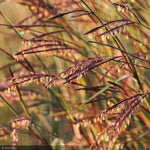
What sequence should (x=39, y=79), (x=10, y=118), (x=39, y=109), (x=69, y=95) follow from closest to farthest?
(x=39, y=79), (x=10, y=118), (x=69, y=95), (x=39, y=109)

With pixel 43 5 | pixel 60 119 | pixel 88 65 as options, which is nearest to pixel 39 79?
pixel 88 65

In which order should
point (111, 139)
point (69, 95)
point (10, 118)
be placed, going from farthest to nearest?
point (69, 95), point (10, 118), point (111, 139)

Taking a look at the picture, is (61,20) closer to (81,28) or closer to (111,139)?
(81,28)

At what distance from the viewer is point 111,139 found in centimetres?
73

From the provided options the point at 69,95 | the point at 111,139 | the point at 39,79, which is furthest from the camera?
the point at 69,95

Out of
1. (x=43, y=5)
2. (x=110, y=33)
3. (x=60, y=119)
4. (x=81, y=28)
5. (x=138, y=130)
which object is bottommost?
(x=138, y=130)

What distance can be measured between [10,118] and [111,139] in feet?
2.03

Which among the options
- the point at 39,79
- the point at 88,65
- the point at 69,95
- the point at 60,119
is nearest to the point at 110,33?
the point at 88,65

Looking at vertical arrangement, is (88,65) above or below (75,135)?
above

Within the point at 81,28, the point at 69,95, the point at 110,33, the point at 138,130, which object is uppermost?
the point at 81,28

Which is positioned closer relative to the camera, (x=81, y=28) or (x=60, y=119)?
(x=60, y=119)

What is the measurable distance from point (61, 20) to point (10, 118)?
1.81 ft

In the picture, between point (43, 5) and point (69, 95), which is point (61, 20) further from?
point (69, 95)

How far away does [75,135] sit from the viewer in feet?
4.38
